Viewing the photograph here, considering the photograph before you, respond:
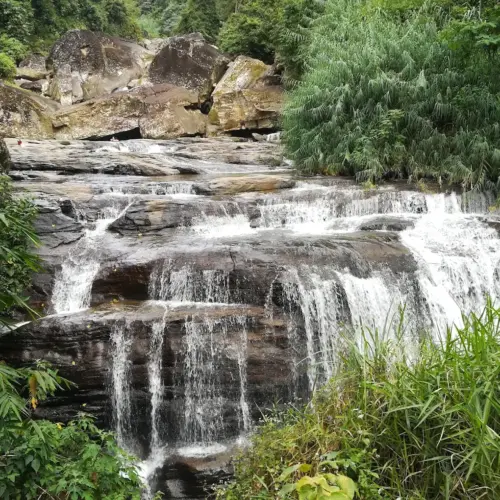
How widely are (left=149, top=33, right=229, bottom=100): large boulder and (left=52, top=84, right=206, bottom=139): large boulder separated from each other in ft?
5.82

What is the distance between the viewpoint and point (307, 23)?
51.0 ft

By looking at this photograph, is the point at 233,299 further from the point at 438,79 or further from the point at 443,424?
the point at 438,79

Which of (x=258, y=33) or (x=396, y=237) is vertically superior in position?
(x=258, y=33)

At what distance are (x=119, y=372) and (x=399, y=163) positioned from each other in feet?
23.6

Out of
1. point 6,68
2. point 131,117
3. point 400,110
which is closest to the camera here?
point 400,110

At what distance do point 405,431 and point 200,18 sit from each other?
28406mm

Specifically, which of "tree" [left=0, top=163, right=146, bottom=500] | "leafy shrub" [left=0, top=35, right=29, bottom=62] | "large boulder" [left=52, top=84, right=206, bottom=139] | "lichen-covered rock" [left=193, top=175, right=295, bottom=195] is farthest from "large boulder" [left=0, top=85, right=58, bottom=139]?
"tree" [left=0, top=163, right=146, bottom=500]

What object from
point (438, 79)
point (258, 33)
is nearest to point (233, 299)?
point (438, 79)

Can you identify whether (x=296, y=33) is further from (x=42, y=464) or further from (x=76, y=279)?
(x=42, y=464)

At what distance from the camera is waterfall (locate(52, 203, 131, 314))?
6965mm

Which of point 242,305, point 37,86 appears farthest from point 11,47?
point 242,305

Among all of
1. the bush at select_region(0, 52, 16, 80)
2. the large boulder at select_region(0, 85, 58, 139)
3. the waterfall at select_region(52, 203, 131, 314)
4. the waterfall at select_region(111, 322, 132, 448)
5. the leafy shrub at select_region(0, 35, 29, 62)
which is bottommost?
the waterfall at select_region(111, 322, 132, 448)

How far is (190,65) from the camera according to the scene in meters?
20.4

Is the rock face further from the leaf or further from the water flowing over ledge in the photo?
the leaf
